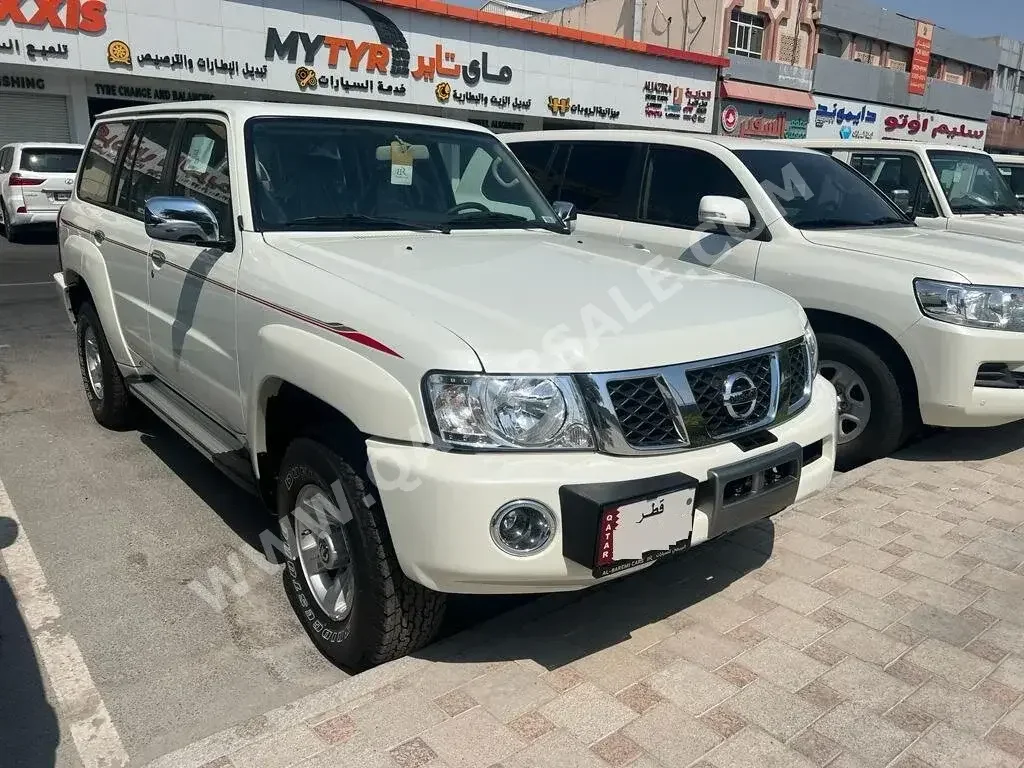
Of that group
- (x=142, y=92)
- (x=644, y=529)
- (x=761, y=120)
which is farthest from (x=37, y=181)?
(x=761, y=120)

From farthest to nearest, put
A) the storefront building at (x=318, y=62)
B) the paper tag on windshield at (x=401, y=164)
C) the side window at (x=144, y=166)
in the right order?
the storefront building at (x=318, y=62)
the side window at (x=144, y=166)
the paper tag on windshield at (x=401, y=164)

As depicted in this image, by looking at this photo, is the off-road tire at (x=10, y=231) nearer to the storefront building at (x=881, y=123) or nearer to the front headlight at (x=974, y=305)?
the front headlight at (x=974, y=305)

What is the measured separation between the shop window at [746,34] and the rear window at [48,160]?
2833cm

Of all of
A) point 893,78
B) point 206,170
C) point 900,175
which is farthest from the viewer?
point 893,78

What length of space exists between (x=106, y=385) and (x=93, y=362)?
1.24 feet

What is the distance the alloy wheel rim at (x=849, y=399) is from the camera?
15.7 ft

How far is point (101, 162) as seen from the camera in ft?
16.4

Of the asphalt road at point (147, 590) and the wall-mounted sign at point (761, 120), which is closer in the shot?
the asphalt road at point (147, 590)

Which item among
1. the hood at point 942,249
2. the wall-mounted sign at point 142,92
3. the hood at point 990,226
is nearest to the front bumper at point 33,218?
the wall-mounted sign at point 142,92

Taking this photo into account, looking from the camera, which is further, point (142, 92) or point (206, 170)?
point (142, 92)

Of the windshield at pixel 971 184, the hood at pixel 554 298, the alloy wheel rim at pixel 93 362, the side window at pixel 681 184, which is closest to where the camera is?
the hood at pixel 554 298

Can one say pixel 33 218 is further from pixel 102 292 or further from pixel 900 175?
pixel 900 175

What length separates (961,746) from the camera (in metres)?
2.39

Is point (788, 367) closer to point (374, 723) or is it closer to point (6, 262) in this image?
point (374, 723)
